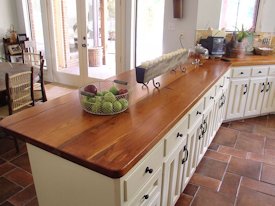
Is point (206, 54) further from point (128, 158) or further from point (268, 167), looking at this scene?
point (128, 158)

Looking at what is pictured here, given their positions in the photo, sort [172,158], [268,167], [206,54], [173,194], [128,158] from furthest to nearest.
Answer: [206,54]
[268,167]
[173,194]
[172,158]
[128,158]

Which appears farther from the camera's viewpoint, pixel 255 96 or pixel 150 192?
pixel 255 96

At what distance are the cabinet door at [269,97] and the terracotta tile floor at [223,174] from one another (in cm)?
54

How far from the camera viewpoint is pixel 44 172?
1.29 m

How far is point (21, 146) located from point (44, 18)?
121 inches

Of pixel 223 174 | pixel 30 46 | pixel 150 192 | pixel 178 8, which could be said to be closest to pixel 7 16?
pixel 30 46

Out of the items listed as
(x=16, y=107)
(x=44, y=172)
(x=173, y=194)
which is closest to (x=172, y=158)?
(x=173, y=194)

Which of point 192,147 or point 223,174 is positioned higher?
point 192,147

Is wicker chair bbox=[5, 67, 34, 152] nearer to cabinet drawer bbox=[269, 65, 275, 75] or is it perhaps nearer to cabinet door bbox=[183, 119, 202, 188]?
cabinet door bbox=[183, 119, 202, 188]

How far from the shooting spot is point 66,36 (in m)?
4.96

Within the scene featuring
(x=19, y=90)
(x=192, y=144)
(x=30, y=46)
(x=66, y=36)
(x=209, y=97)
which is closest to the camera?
(x=192, y=144)

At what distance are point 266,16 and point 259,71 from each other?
3.34ft

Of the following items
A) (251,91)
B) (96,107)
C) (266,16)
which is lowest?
(251,91)

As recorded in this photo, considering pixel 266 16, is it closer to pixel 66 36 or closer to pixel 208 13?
pixel 208 13
